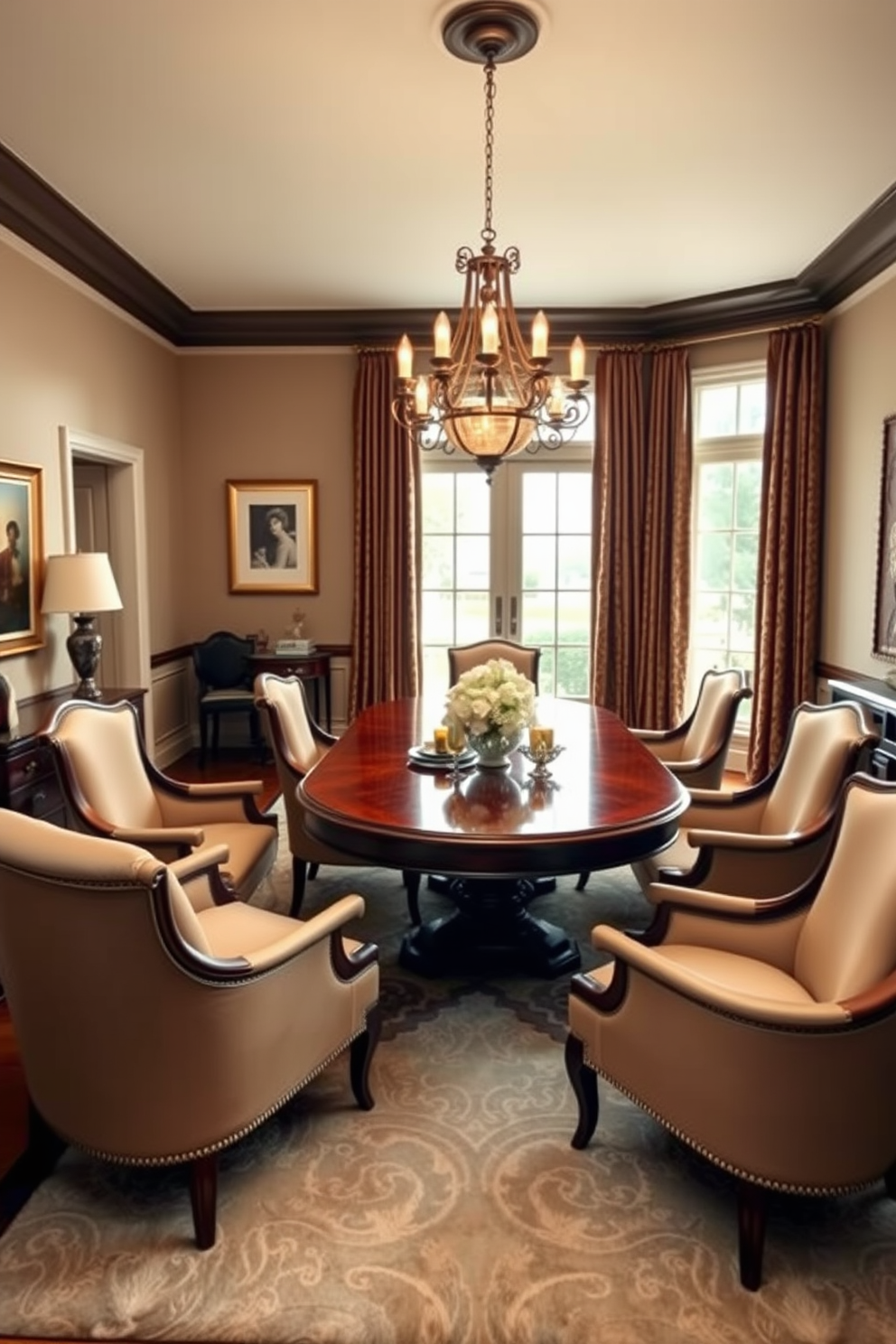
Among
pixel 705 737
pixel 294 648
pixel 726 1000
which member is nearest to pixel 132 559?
pixel 294 648

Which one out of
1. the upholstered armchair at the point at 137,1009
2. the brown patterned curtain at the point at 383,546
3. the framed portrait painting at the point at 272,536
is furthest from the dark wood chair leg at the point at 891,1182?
the framed portrait painting at the point at 272,536

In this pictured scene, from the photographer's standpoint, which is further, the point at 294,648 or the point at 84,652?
the point at 294,648

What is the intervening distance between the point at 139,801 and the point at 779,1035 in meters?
2.18

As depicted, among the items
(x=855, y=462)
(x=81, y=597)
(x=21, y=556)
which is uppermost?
(x=855, y=462)

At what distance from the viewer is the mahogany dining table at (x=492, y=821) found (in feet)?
7.11

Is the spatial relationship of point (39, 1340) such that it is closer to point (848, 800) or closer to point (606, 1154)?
point (606, 1154)

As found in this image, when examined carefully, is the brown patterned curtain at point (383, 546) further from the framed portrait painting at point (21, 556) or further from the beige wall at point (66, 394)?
the framed portrait painting at point (21, 556)

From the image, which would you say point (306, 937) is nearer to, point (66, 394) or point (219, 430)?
point (66, 394)

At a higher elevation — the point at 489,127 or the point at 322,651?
the point at 489,127

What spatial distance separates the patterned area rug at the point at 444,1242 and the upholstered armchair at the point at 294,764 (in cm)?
104

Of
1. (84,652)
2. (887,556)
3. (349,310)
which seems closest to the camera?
(84,652)

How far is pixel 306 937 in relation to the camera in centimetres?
194

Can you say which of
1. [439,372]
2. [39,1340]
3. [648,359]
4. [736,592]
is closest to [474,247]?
[648,359]

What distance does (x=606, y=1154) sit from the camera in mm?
2096
